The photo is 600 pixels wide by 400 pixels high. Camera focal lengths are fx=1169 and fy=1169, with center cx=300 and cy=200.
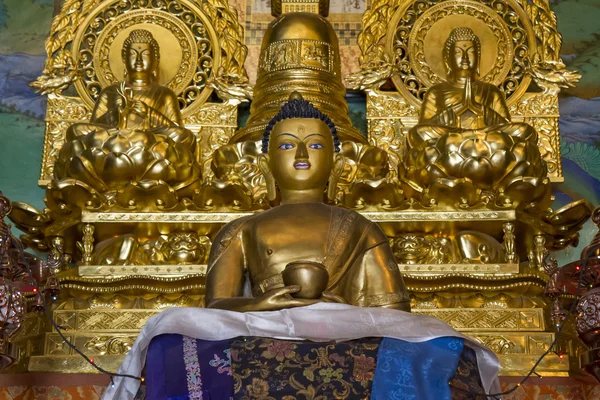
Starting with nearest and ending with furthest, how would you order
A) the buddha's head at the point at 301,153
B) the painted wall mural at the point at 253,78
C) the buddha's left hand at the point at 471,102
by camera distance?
the buddha's head at the point at 301,153, the buddha's left hand at the point at 471,102, the painted wall mural at the point at 253,78

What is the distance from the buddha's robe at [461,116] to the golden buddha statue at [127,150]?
1.11 meters

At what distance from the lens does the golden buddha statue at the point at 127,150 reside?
5109 mm

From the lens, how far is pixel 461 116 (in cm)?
579

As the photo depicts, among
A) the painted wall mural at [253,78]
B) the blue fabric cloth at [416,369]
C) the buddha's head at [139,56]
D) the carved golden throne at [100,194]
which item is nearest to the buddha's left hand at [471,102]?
the painted wall mural at [253,78]

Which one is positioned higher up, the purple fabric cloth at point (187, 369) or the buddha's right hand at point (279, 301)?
the buddha's right hand at point (279, 301)

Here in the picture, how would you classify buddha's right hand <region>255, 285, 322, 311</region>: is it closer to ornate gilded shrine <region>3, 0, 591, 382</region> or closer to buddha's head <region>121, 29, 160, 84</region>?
ornate gilded shrine <region>3, 0, 591, 382</region>

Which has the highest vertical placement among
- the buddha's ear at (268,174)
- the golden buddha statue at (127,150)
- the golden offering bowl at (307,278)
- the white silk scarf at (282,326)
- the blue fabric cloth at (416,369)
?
the golden buddha statue at (127,150)

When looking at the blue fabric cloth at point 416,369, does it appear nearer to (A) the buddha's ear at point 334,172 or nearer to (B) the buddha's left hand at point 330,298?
(B) the buddha's left hand at point 330,298

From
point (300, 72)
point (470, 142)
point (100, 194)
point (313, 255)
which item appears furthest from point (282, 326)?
point (300, 72)

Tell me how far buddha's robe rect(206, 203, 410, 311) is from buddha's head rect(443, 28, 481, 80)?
2419mm

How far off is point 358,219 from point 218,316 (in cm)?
87

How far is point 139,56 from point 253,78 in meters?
0.77

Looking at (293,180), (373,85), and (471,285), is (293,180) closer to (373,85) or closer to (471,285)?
(471,285)

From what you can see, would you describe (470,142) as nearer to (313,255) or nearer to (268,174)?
(268,174)
